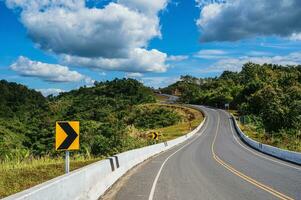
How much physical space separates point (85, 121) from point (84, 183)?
78588 mm

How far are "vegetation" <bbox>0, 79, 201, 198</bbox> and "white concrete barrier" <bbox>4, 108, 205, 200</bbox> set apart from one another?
2.45m

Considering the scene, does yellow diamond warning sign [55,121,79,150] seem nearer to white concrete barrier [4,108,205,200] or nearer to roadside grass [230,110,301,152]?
white concrete barrier [4,108,205,200]

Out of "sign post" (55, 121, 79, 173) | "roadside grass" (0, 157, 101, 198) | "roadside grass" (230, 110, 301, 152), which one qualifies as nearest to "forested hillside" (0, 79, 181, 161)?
"roadside grass" (230, 110, 301, 152)

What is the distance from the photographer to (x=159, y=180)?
1752 centimetres

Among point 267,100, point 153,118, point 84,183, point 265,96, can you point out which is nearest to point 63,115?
point 153,118

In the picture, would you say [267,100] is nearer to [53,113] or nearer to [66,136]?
[53,113]

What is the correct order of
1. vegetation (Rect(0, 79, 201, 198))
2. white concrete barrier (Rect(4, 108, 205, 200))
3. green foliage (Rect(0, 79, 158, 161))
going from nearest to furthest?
white concrete barrier (Rect(4, 108, 205, 200)) < vegetation (Rect(0, 79, 201, 198)) < green foliage (Rect(0, 79, 158, 161))

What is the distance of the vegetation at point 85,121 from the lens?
38125mm

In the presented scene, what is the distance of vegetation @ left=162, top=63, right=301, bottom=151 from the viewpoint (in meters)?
62.1

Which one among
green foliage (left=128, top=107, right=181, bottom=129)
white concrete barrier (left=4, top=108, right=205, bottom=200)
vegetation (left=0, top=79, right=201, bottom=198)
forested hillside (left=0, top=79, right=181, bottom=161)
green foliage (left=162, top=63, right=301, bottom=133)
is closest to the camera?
white concrete barrier (left=4, top=108, right=205, bottom=200)

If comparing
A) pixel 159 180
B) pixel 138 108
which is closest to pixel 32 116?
pixel 138 108

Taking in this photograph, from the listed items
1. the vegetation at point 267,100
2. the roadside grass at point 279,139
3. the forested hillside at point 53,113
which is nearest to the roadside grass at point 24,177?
the roadside grass at point 279,139

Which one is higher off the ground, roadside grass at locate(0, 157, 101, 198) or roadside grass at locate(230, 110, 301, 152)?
roadside grass at locate(0, 157, 101, 198)

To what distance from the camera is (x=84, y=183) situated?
10797mm
